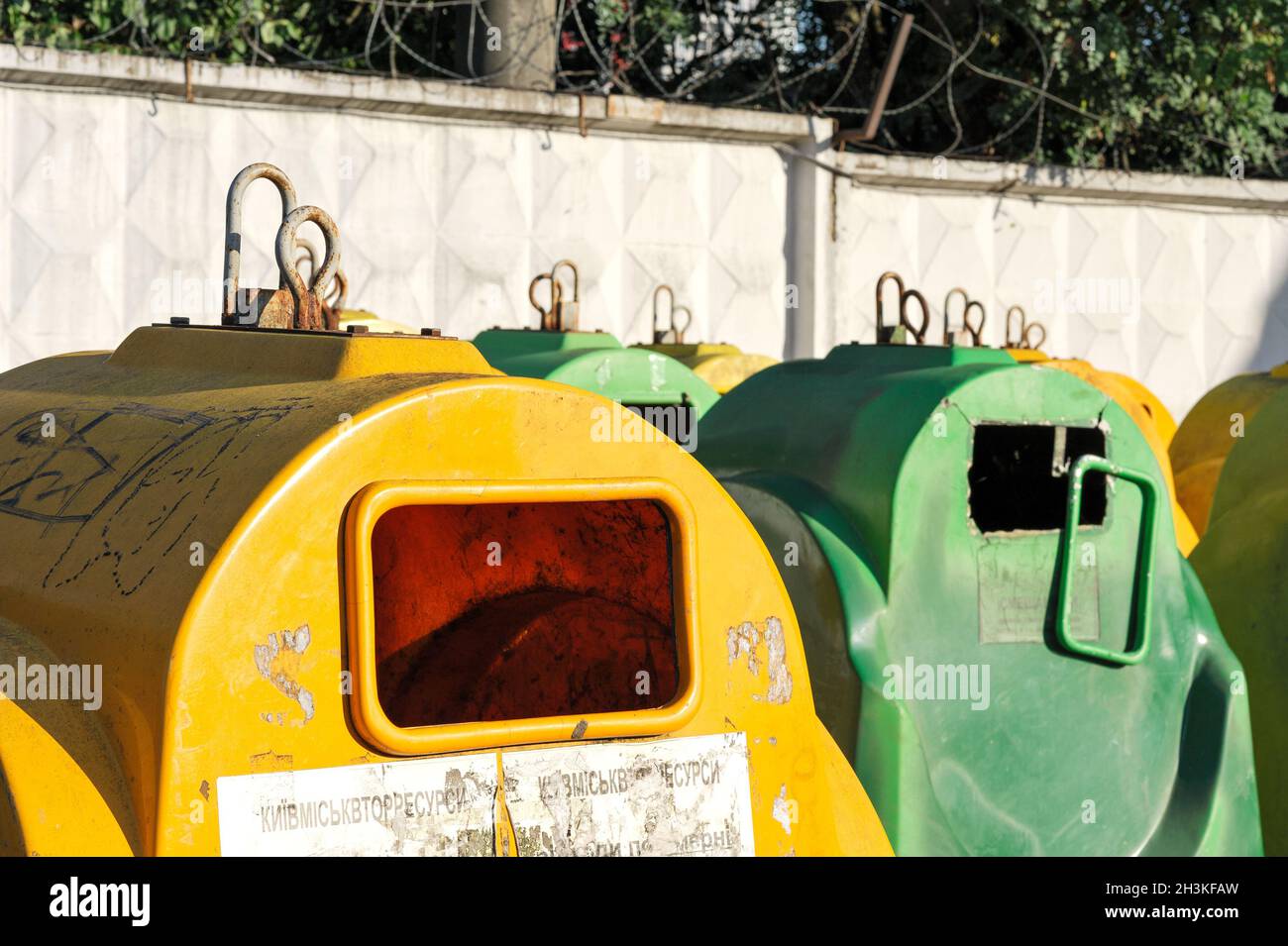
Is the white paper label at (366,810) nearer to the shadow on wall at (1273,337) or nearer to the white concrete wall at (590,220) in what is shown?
the white concrete wall at (590,220)

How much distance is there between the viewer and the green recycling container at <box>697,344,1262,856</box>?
363cm

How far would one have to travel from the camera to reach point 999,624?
3.75 metres

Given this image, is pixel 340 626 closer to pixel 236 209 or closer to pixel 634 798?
pixel 634 798

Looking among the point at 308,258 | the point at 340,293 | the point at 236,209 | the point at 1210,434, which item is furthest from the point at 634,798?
the point at 1210,434

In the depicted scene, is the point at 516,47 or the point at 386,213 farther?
the point at 516,47

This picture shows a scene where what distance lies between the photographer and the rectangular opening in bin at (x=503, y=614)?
2557 millimetres

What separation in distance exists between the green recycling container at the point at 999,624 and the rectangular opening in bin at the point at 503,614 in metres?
1.09

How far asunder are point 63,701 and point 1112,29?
10.8 metres

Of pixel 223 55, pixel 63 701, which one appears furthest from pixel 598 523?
pixel 223 55

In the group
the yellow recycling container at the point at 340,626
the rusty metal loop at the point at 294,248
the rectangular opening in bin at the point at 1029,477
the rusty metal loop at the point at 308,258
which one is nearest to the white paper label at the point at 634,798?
the yellow recycling container at the point at 340,626

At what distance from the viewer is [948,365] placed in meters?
4.14

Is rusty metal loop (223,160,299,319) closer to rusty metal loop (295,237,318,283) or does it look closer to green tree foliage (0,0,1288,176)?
rusty metal loop (295,237,318,283)

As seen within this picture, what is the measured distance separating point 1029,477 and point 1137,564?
0.42 m
